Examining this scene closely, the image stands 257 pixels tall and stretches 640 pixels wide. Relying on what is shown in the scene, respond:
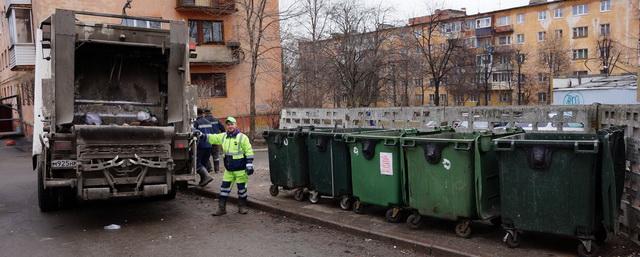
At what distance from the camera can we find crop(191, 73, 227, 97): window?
86.5 ft

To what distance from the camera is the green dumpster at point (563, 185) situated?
14.8 feet

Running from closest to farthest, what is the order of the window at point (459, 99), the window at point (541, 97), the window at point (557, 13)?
the window at point (459, 99)
the window at point (541, 97)
the window at point (557, 13)

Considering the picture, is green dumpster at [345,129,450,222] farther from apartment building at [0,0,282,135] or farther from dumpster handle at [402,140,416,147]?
apartment building at [0,0,282,135]

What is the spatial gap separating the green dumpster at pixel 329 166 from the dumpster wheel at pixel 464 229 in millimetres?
1752

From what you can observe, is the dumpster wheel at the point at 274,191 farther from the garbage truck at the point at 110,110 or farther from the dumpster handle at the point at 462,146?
the dumpster handle at the point at 462,146

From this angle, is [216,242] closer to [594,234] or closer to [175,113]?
[175,113]

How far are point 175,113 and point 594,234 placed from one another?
5.69 m

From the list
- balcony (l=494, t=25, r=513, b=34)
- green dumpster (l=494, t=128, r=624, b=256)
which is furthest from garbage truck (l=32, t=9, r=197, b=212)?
balcony (l=494, t=25, r=513, b=34)

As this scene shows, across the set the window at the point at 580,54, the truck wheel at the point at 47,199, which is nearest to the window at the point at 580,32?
the window at the point at 580,54

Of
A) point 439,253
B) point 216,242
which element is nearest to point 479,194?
point 439,253

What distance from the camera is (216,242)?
234 inches

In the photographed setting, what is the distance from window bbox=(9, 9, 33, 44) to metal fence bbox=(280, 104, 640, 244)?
49.5 feet

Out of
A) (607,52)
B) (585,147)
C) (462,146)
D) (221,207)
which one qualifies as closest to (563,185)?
(585,147)

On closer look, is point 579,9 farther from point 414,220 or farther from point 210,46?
point 414,220
